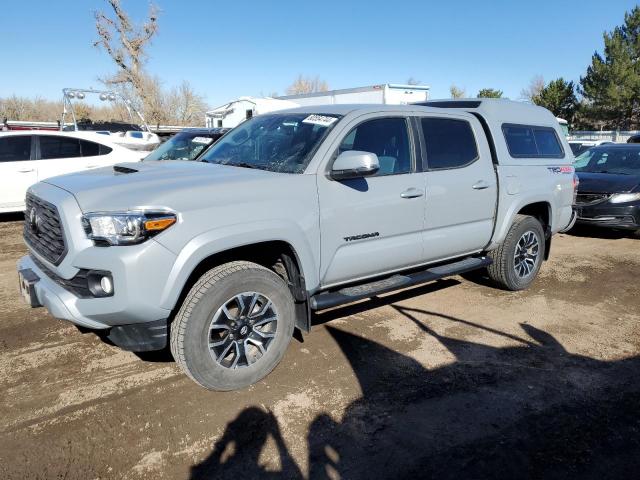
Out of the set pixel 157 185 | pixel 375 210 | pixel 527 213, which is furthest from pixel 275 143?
pixel 527 213

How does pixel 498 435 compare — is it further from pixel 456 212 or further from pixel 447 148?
pixel 447 148

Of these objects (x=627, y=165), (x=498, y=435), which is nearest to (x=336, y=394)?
(x=498, y=435)

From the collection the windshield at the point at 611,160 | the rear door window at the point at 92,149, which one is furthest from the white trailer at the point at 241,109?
the windshield at the point at 611,160

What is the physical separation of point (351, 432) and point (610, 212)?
22.7ft

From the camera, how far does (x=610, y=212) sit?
778 centimetres


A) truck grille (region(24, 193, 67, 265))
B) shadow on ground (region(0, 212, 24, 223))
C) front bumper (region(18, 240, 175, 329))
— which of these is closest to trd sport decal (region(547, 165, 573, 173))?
front bumper (region(18, 240, 175, 329))

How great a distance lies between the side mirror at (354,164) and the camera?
10.8ft

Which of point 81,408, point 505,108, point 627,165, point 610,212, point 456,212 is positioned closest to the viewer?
point 81,408

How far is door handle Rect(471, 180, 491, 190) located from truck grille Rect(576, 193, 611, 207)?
4.44 metres

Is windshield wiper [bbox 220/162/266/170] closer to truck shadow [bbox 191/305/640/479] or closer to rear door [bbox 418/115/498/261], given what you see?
rear door [bbox 418/115/498/261]

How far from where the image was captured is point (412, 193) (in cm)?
395

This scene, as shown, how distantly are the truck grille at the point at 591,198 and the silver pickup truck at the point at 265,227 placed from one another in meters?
3.86

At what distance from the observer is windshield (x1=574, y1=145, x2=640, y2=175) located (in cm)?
868

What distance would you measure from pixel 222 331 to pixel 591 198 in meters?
7.27
